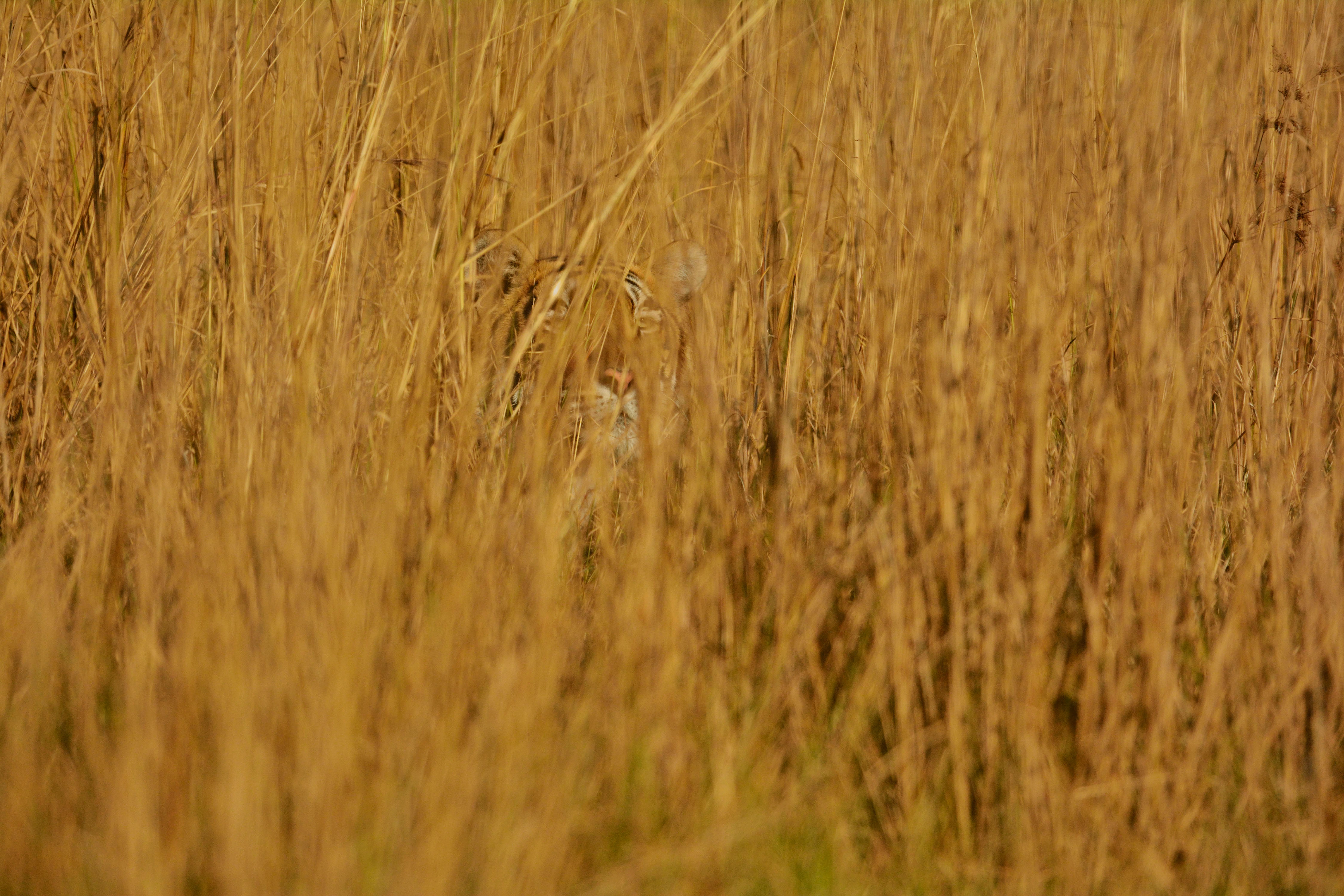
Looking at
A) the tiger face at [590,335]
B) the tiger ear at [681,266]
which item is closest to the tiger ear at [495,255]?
the tiger face at [590,335]

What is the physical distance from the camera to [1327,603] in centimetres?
156

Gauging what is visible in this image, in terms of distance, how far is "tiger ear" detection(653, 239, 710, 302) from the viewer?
6.79 ft

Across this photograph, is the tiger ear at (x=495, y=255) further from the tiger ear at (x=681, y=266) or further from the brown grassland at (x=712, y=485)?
the tiger ear at (x=681, y=266)

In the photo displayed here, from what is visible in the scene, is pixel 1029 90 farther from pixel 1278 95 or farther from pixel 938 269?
pixel 1278 95

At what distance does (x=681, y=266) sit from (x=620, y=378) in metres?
0.30

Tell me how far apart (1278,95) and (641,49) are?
1.17m

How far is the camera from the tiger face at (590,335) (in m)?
1.63

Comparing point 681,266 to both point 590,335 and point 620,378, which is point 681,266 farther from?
point 590,335

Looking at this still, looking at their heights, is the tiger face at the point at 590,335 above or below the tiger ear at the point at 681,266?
below

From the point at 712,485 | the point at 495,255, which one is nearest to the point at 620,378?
the point at 495,255

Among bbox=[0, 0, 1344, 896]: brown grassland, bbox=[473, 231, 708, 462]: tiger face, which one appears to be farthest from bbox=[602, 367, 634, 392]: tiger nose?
bbox=[0, 0, 1344, 896]: brown grassland

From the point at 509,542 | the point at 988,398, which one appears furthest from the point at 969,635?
the point at 509,542

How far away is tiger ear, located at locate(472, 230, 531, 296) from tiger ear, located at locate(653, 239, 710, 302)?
23 cm

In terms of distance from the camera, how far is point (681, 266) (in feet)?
8.10
